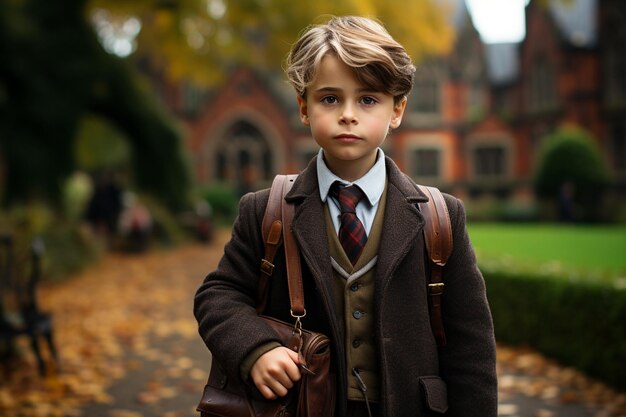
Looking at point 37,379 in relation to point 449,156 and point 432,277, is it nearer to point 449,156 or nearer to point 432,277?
point 432,277

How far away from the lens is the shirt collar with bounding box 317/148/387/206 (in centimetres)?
190

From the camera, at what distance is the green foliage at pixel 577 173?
24203 mm

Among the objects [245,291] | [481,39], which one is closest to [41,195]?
[245,291]

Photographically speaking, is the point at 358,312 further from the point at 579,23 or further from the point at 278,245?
the point at 579,23

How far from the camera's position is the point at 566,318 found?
19.7 ft

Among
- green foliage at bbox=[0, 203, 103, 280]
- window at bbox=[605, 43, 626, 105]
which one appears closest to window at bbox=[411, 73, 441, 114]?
window at bbox=[605, 43, 626, 105]

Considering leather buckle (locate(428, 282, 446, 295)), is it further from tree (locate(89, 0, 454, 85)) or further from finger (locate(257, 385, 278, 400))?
tree (locate(89, 0, 454, 85))

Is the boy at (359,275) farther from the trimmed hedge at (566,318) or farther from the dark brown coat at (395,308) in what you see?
the trimmed hedge at (566,318)

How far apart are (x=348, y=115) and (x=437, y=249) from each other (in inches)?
18.1

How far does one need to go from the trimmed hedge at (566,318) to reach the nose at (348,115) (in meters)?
4.29

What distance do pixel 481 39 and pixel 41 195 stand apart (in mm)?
26763

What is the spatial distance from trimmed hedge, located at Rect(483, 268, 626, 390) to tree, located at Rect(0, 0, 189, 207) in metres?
9.53

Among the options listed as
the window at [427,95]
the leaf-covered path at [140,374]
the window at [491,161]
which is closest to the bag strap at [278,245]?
the leaf-covered path at [140,374]

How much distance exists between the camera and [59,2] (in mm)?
13477
